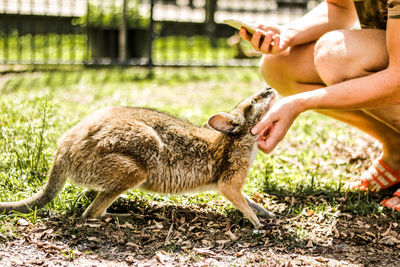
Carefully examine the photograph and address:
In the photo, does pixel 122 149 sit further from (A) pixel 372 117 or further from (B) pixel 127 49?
(B) pixel 127 49

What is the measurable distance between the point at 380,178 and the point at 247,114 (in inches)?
49.0

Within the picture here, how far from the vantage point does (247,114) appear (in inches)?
140

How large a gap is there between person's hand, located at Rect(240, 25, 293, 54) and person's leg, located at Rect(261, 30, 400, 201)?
0.22 meters

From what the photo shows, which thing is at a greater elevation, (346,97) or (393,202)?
(346,97)

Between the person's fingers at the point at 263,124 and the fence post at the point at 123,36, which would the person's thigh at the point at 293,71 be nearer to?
the person's fingers at the point at 263,124

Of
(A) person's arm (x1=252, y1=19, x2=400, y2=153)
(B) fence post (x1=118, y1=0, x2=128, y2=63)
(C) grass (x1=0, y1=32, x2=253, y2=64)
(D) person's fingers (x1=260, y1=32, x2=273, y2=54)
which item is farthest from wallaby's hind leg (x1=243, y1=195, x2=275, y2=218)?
(C) grass (x1=0, y1=32, x2=253, y2=64)

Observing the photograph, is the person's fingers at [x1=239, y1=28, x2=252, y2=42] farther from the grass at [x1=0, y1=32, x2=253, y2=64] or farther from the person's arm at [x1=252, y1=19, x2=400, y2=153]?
the grass at [x1=0, y1=32, x2=253, y2=64]

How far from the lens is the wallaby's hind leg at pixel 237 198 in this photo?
128 inches

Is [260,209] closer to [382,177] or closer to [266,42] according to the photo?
[382,177]

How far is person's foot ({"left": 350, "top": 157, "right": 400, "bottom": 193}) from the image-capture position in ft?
12.6

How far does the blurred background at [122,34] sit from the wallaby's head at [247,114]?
10.8ft

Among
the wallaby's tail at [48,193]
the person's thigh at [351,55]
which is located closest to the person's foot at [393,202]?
the person's thigh at [351,55]

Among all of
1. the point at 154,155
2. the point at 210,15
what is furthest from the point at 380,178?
the point at 210,15

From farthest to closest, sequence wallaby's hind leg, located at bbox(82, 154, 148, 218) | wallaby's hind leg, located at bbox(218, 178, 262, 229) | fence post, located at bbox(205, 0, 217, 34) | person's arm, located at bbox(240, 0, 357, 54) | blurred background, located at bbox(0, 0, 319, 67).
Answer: fence post, located at bbox(205, 0, 217, 34) → blurred background, located at bbox(0, 0, 319, 67) → person's arm, located at bbox(240, 0, 357, 54) → wallaby's hind leg, located at bbox(218, 178, 262, 229) → wallaby's hind leg, located at bbox(82, 154, 148, 218)
